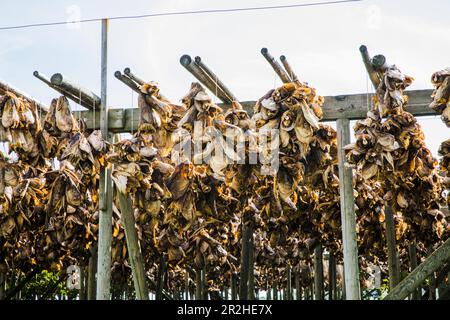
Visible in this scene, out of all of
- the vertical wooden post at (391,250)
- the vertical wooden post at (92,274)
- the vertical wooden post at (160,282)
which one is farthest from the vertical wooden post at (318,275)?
the vertical wooden post at (92,274)

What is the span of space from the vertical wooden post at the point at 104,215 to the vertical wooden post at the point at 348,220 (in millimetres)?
1621

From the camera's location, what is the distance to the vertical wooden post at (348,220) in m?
3.64

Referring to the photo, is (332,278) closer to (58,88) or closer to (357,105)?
(357,105)

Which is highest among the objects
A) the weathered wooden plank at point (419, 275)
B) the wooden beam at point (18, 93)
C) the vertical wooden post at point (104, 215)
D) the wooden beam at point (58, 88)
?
the wooden beam at point (18, 93)

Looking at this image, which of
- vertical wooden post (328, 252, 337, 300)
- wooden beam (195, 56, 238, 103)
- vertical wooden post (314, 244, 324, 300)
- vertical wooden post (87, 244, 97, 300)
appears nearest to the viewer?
wooden beam (195, 56, 238, 103)

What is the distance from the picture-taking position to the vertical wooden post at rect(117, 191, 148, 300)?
13.2ft

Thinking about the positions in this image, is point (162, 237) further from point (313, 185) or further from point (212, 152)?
point (212, 152)

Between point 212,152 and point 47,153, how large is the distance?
4.10 ft

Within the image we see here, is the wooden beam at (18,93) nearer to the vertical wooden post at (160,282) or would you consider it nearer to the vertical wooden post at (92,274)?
the vertical wooden post at (92,274)

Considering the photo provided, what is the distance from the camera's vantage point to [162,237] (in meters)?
5.74

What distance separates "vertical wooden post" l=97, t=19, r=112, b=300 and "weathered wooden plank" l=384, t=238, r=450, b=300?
1903mm

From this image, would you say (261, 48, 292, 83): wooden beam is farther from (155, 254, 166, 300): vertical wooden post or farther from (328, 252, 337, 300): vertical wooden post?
(328, 252, 337, 300): vertical wooden post

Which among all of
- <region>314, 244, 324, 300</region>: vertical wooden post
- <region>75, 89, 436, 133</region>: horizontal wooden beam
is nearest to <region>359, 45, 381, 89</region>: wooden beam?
<region>75, 89, 436, 133</region>: horizontal wooden beam
